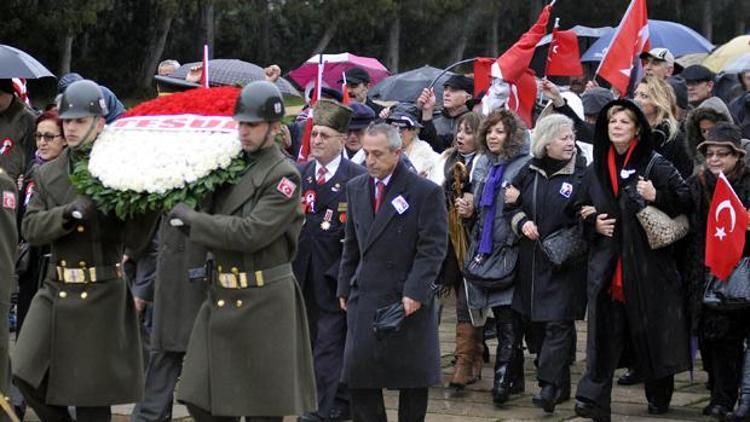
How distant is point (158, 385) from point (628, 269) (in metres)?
2.88

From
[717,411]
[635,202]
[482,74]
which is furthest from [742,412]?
[482,74]

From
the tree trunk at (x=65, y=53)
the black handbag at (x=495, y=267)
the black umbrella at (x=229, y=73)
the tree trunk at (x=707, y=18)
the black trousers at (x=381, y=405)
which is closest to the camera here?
the black trousers at (x=381, y=405)

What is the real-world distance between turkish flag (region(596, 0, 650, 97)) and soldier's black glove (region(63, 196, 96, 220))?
217 inches

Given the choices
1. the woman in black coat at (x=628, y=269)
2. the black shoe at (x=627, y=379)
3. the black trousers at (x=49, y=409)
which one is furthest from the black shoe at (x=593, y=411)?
the black trousers at (x=49, y=409)

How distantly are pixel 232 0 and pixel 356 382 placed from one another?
997 inches

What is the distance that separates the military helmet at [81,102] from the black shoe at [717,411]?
4.22 metres

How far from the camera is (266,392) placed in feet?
24.1

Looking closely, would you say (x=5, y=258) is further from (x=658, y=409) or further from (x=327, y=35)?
(x=327, y=35)

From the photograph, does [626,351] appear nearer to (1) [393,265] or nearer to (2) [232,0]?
(1) [393,265]

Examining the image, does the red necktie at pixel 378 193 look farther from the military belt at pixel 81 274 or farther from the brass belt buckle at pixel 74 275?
the brass belt buckle at pixel 74 275

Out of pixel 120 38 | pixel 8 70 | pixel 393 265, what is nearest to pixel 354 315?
pixel 393 265

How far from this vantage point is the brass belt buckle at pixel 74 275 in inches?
304

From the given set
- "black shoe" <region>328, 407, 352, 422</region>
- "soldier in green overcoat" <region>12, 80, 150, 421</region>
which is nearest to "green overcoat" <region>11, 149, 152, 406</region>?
"soldier in green overcoat" <region>12, 80, 150, 421</region>

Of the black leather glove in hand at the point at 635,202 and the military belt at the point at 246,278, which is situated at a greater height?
the black leather glove in hand at the point at 635,202
